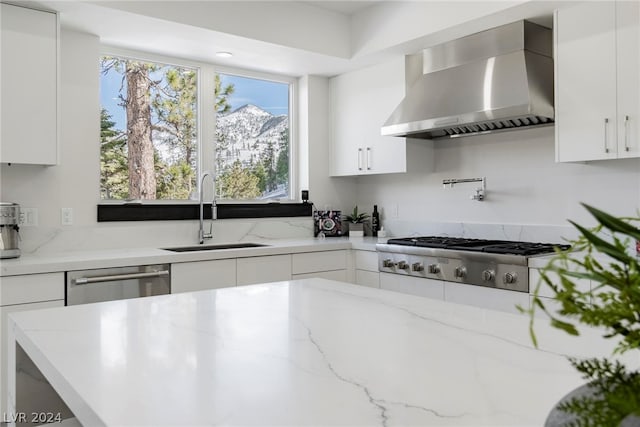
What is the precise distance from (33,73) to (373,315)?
7.99 feet

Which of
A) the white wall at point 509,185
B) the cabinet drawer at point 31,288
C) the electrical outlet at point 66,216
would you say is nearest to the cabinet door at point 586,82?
the white wall at point 509,185

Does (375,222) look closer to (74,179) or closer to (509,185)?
(509,185)

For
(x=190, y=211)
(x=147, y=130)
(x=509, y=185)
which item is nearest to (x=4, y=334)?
(x=190, y=211)

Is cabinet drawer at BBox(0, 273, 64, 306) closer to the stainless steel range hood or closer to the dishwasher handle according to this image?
the dishwasher handle

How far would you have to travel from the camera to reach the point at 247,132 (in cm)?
421

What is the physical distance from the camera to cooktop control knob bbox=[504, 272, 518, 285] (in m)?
2.71

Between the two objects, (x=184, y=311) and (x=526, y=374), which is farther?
(x=184, y=311)

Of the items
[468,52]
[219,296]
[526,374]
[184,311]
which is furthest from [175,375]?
[468,52]

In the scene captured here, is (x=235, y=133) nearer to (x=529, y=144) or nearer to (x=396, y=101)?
(x=396, y=101)

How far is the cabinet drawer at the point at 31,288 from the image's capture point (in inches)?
96.9

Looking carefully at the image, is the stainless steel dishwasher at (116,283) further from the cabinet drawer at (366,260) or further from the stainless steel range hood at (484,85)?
the stainless steel range hood at (484,85)

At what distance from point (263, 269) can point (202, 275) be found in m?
0.42

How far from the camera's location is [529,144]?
11.0ft

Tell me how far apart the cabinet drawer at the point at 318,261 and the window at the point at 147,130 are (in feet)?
A: 3.36
